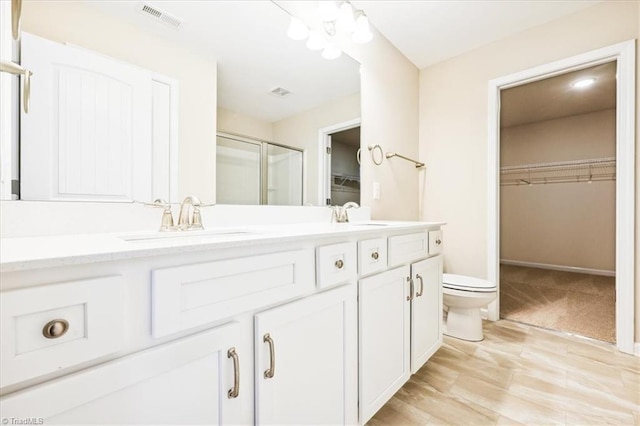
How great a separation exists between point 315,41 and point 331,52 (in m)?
0.15

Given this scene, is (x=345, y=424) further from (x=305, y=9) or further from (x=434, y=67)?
(x=434, y=67)

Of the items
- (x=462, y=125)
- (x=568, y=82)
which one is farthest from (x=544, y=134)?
(x=462, y=125)

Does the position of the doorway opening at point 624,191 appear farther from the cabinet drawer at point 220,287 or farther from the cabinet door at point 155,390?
the cabinet door at point 155,390

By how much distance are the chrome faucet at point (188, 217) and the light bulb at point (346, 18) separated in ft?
5.11

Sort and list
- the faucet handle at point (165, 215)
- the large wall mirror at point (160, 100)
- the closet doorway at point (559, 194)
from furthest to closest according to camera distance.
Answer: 1. the closet doorway at point (559, 194)
2. the faucet handle at point (165, 215)
3. the large wall mirror at point (160, 100)

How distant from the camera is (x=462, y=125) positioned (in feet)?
8.18

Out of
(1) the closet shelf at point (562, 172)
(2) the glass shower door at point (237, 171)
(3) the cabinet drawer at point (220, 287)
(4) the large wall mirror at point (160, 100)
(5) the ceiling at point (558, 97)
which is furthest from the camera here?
(1) the closet shelf at point (562, 172)

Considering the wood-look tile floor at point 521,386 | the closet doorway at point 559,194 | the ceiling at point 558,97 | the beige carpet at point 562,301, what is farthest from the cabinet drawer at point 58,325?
the ceiling at point 558,97

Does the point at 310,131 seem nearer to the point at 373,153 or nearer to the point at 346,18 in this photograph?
the point at 373,153

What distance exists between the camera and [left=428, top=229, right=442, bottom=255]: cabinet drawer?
1624 millimetres

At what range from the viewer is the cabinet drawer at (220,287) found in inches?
22.5

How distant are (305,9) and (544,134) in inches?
165

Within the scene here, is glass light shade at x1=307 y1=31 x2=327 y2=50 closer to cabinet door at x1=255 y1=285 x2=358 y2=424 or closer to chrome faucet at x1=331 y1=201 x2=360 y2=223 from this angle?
chrome faucet at x1=331 y1=201 x2=360 y2=223

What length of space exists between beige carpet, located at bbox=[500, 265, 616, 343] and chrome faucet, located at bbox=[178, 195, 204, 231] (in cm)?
257
